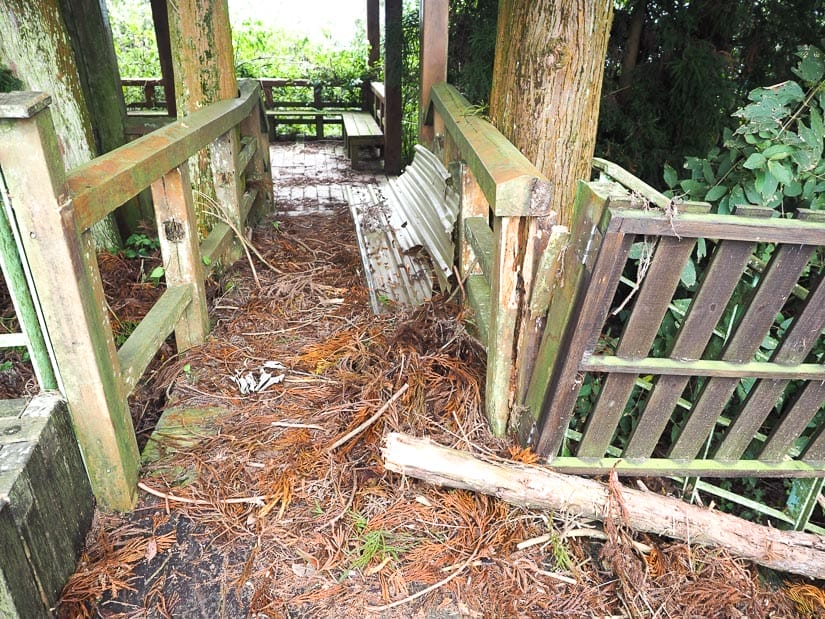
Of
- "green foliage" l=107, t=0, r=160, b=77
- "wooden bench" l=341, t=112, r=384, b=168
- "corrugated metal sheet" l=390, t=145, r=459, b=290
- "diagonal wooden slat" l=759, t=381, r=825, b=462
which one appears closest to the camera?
"diagonal wooden slat" l=759, t=381, r=825, b=462

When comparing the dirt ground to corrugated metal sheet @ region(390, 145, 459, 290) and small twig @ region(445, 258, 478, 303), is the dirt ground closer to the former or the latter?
small twig @ region(445, 258, 478, 303)

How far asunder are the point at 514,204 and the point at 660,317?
0.62 metres

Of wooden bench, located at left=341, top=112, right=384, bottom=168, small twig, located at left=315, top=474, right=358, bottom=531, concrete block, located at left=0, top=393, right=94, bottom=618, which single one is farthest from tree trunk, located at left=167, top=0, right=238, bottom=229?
wooden bench, located at left=341, top=112, right=384, bottom=168

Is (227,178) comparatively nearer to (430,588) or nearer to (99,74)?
(99,74)

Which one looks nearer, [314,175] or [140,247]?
[140,247]

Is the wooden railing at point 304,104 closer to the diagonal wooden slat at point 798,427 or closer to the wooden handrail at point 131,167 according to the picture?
the wooden handrail at point 131,167

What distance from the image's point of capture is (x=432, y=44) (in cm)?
419

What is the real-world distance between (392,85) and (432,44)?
2450mm

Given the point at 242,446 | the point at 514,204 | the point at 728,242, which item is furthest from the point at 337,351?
the point at 728,242

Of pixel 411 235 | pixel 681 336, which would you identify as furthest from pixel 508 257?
pixel 411 235

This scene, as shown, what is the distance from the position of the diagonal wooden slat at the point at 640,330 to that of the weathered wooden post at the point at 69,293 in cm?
171

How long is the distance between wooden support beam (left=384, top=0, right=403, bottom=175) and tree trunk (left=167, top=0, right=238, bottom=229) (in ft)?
9.00

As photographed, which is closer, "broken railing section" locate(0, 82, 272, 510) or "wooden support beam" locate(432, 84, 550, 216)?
"broken railing section" locate(0, 82, 272, 510)

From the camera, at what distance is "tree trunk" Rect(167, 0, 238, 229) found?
11.4 ft
